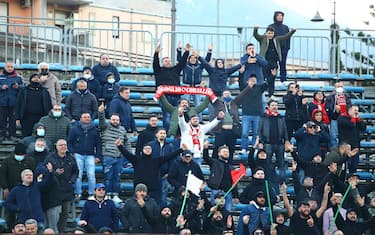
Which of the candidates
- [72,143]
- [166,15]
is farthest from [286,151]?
[166,15]

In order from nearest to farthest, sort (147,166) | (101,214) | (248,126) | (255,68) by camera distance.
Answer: (101,214) < (147,166) < (248,126) < (255,68)

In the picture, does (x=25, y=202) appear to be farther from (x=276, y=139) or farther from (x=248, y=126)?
(x=248, y=126)

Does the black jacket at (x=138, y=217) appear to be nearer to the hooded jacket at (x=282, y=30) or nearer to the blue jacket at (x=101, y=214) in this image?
the blue jacket at (x=101, y=214)

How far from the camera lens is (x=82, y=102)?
23.0 meters

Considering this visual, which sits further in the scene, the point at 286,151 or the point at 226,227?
the point at 286,151

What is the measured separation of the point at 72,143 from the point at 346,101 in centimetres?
565

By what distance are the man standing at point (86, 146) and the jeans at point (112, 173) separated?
21 cm

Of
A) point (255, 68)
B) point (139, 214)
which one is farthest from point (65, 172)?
point (255, 68)

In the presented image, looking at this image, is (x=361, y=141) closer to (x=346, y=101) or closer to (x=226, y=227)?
(x=346, y=101)

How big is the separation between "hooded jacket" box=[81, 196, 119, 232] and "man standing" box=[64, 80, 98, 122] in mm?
2925

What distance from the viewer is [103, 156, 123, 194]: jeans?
22125 millimetres

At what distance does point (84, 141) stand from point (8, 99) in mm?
2297

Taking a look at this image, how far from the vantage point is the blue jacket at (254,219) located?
20.9 m

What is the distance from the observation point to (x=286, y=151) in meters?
23.0
